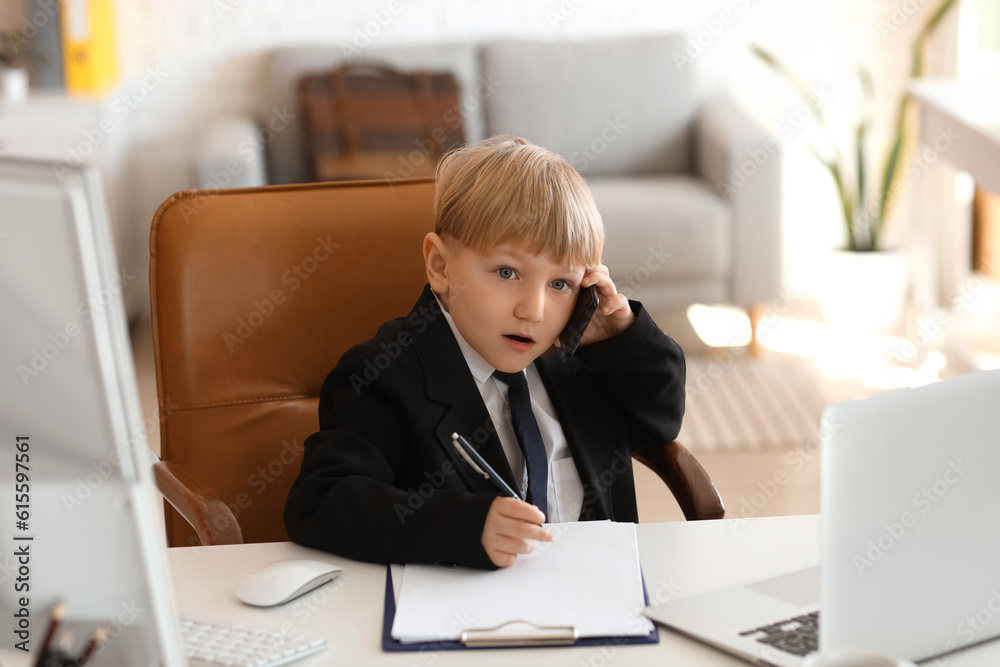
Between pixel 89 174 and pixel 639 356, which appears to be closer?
pixel 89 174

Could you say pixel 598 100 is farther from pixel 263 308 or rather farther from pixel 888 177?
pixel 263 308

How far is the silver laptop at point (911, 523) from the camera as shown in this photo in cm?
72

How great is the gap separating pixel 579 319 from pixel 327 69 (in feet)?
9.08

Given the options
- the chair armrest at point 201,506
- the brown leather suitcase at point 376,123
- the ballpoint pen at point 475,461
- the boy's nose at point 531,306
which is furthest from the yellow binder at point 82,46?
the ballpoint pen at point 475,461

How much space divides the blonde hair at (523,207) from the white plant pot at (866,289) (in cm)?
259

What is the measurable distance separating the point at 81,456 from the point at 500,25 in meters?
3.62

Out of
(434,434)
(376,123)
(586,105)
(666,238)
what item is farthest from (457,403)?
(586,105)

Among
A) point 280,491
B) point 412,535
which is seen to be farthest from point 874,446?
point 280,491

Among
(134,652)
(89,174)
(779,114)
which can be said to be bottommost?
(779,114)

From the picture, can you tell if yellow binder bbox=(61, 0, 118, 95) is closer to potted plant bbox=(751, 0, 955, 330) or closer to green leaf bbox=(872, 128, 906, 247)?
potted plant bbox=(751, 0, 955, 330)

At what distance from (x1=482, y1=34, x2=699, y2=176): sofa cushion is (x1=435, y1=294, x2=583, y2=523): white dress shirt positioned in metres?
2.51

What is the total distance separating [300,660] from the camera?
85 cm

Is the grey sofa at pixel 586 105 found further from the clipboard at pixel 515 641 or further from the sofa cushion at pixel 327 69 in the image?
the clipboard at pixel 515 641

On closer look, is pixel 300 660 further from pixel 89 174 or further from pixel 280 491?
pixel 280 491
